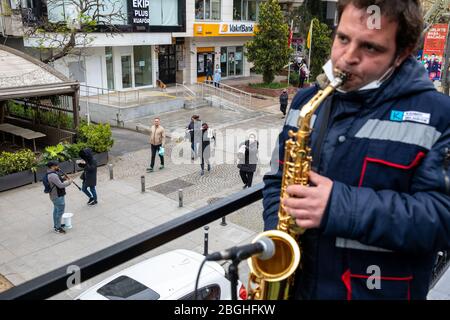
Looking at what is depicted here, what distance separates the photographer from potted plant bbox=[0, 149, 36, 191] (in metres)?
13.2

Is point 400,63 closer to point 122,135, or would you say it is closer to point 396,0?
point 396,0

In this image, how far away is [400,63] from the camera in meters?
1.75

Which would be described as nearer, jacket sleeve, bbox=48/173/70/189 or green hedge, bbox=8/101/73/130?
jacket sleeve, bbox=48/173/70/189

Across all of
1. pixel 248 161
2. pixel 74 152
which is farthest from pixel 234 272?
pixel 74 152

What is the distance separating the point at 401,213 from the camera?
1506 mm

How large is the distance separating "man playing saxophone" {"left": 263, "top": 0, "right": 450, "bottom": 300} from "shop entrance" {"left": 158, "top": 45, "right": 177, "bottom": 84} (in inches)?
1185

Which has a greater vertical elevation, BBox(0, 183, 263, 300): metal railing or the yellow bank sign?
the yellow bank sign

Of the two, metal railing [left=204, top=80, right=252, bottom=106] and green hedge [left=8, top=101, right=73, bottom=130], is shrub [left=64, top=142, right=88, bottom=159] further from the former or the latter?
metal railing [left=204, top=80, right=252, bottom=106]

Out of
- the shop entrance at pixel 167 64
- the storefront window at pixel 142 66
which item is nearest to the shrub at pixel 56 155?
the storefront window at pixel 142 66

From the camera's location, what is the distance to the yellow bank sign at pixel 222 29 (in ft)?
100.0

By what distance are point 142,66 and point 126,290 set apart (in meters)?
24.7

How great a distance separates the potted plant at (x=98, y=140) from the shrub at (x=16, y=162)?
2282 mm

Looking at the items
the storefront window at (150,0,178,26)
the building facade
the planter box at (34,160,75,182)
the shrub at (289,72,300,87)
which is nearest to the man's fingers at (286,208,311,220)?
the planter box at (34,160,75,182)

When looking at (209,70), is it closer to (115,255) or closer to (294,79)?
(294,79)
